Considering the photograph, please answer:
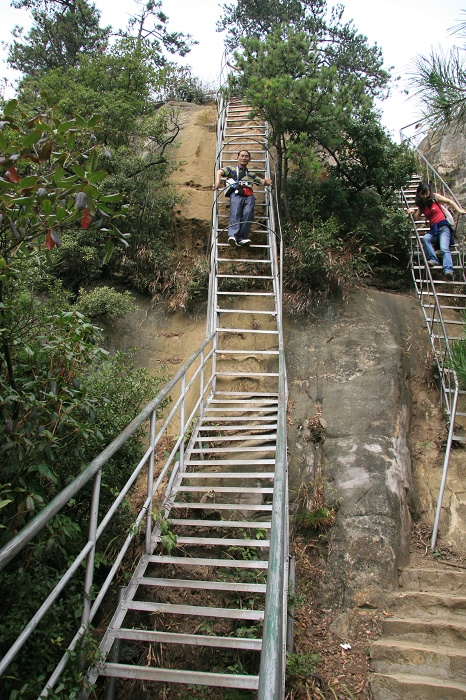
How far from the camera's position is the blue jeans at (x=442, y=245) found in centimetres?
735

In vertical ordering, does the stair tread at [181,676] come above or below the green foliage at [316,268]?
below

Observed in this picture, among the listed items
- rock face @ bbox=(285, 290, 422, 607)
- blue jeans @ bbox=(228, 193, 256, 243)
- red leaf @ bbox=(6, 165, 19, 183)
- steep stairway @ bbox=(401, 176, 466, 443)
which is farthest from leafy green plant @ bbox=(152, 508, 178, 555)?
blue jeans @ bbox=(228, 193, 256, 243)

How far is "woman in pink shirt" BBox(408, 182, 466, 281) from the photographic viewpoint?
739cm

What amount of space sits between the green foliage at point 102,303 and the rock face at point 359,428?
7.90 feet

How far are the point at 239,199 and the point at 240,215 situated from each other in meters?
0.24

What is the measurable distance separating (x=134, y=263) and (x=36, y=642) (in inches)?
248

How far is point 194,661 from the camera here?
3.32 meters

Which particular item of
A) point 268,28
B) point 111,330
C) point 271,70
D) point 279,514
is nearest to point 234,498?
point 279,514

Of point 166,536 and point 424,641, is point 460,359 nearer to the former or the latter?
point 424,641

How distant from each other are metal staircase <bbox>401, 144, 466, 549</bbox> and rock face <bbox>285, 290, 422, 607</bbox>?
12.2 inches

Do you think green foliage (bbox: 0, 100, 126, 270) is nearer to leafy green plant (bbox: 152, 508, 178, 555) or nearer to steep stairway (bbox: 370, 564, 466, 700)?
leafy green plant (bbox: 152, 508, 178, 555)

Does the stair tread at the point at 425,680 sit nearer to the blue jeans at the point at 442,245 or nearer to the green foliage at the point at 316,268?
the green foliage at the point at 316,268

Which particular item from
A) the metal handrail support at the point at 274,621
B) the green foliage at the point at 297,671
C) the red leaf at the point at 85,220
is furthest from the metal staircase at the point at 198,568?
the red leaf at the point at 85,220

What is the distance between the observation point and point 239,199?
804 centimetres
